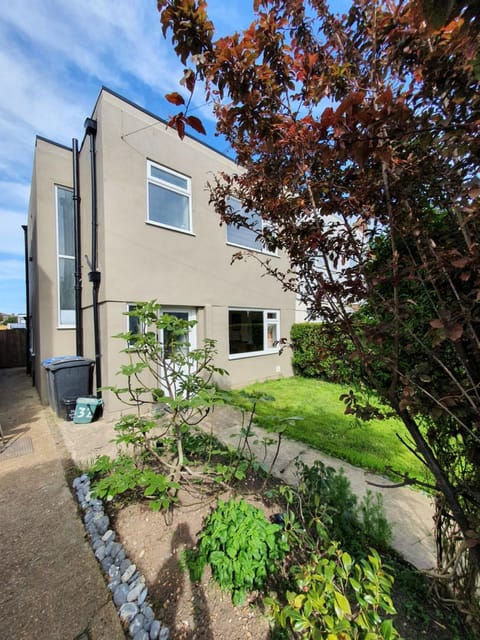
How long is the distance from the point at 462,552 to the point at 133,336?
268 centimetres

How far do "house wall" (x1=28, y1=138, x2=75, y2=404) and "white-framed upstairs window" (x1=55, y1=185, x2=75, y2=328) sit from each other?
0.09 meters

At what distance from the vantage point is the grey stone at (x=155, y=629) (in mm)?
1429

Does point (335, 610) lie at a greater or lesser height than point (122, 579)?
greater

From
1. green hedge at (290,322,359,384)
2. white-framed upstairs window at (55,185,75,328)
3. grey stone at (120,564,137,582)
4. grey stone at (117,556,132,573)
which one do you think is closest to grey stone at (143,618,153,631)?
grey stone at (120,564,137,582)

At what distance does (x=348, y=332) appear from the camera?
1.41 meters

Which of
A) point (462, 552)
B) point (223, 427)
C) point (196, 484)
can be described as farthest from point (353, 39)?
point (223, 427)

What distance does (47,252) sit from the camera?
21.2 feet

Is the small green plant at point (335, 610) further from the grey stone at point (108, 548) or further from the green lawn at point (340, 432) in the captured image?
the grey stone at point (108, 548)

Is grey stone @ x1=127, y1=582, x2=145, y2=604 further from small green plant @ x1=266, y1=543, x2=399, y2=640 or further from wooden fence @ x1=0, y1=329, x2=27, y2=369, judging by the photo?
wooden fence @ x1=0, y1=329, x2=27, y2=369

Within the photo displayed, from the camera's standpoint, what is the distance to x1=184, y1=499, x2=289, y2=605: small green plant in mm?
1597

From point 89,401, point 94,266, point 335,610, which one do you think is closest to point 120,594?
point 335,610

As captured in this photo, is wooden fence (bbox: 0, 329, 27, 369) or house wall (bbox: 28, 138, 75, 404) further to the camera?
wooden fence (bbox: 0, 329, 27, 369)

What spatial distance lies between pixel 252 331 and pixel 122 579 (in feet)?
22.5

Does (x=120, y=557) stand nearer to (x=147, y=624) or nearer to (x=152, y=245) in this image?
(x=147, y=624)
